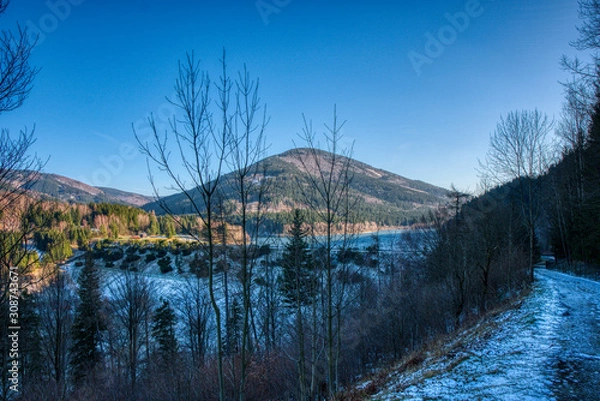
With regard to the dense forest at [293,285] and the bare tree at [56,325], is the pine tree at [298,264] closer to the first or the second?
the dense forest at [293,285]

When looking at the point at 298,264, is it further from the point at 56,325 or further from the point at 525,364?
the point at 56,325

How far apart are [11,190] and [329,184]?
6.25 metres

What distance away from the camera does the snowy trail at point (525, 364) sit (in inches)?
153

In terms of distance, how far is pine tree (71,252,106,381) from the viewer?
19.3 m

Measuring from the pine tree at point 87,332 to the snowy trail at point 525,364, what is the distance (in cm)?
2261

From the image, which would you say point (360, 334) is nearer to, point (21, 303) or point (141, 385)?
point (141, 385)

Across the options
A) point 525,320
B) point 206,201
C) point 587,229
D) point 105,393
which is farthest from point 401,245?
point 206,201

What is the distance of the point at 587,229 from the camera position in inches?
750

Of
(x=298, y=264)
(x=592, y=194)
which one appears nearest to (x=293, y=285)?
(x=298, y=264)

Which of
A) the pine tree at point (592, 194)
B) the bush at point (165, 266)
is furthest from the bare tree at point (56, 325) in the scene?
the pine tree at point (592, 194)

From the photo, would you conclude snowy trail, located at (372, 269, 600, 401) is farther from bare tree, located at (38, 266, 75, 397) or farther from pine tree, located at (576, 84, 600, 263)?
bare tree, located at (38, 266, 75, 397)

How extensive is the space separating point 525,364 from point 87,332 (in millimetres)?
25980

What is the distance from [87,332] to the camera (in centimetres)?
2017

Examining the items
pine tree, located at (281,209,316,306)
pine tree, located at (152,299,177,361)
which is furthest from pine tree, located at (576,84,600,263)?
pine tree, located at (152,299,177,361)
